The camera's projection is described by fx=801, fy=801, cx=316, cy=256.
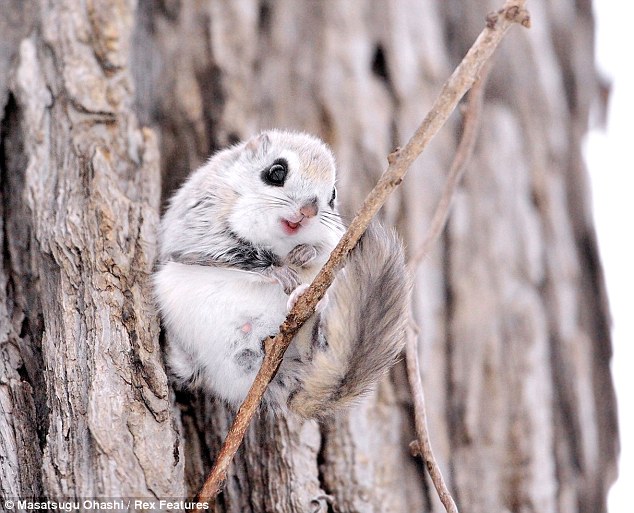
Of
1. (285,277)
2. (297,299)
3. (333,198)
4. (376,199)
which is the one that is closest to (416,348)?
(333,198)

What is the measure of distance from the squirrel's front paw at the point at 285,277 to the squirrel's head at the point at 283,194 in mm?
134

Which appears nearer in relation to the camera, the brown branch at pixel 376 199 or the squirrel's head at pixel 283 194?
the brown branch at pixel 376 199

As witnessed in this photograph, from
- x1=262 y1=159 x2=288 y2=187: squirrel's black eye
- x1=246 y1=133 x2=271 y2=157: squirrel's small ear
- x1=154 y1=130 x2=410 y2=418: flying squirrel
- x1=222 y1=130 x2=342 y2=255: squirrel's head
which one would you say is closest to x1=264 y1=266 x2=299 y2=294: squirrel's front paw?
x1=154 y1=130 x2=410 y2=418: flying squirrel

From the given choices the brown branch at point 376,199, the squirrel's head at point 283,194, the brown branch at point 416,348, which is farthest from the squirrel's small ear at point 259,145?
the brown branch at point 376,199

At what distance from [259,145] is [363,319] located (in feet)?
2.78

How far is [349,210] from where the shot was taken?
3094 millimetres

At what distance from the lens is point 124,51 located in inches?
115

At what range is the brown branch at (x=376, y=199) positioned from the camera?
168 cm

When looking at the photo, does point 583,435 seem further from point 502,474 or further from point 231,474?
point 231,474

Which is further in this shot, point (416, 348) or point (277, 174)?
point (416, 348)

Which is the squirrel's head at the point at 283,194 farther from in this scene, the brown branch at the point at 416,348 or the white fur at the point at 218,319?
the brown branch at the point at 416,348

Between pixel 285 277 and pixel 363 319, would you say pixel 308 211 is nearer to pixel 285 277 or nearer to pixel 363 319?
pixel 285 277

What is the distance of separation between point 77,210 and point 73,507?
92 centimetres

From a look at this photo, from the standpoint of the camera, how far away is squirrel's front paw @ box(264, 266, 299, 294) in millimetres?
2225
